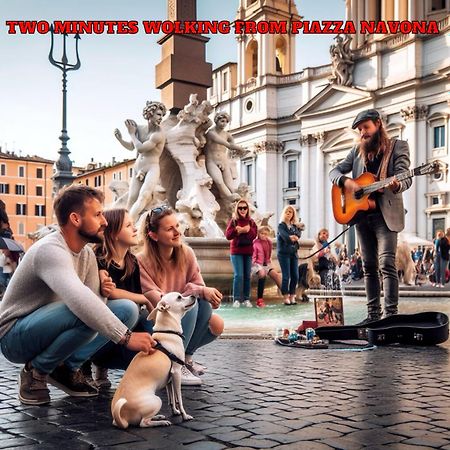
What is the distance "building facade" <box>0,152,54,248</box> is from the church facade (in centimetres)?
2318

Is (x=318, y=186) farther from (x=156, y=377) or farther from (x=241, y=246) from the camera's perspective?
(x=156, y=377)

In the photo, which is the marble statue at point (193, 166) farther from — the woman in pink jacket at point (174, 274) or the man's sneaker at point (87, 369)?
the man's sneaker at point (87, 369)

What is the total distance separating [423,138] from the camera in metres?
42.2

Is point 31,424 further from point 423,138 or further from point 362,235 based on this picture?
point 423,138

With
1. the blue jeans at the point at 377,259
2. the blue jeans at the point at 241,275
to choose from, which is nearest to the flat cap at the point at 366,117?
the blue jeans at the point at 377,259

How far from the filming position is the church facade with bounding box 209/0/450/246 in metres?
42.0

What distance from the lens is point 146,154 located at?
12.5 meters

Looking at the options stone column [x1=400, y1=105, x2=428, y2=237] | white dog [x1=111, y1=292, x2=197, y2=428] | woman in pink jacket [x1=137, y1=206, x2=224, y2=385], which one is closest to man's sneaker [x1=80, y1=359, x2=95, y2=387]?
woman in pink jacket [x1=137, y1=206, x2=224, y2=385]

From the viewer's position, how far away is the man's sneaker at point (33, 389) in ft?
11.9

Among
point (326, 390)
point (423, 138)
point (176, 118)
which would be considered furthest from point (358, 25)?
point (326, 390)

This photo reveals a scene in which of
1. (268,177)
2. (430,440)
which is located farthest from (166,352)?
(268,177)

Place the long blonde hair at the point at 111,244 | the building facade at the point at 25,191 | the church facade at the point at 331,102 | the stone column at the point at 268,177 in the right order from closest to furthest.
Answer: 1. the long blonde hair at the point at 111,244
2. the church facade at the point at 331,102
3. the stone column at the point at 268,177
4. the building facade at the point at 25,191

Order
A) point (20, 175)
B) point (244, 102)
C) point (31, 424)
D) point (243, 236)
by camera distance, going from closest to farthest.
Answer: point (31, 424) → point (243, 236) → point (244, 102) → point (20, 175)

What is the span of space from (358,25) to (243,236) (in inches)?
1708
